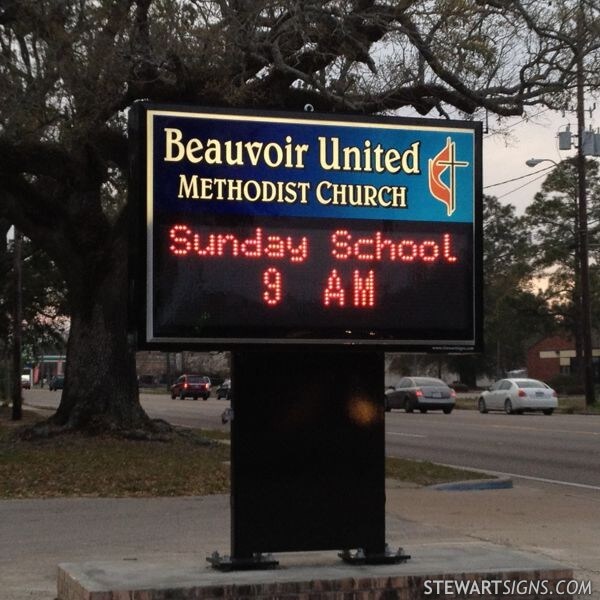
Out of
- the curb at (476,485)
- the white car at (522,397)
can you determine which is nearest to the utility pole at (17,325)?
the white car at (522,397)

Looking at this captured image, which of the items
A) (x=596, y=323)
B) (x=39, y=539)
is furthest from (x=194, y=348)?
(x=596, y=323)

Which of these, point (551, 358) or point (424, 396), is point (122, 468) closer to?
point (424, 396)

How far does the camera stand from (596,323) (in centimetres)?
7431

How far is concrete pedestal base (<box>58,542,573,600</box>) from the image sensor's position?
6.93m

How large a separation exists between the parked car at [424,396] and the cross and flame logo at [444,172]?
34.8 m

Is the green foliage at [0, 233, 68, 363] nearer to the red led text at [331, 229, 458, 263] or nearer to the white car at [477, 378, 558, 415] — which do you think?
the white car at [477, 378, 558, 415]

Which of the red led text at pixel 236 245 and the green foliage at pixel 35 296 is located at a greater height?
the green foliage at pixel 35 296

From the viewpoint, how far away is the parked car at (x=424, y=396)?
4222 centimetres

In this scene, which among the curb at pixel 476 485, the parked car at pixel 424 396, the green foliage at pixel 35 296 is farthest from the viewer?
the green foliage at pixel 35 296

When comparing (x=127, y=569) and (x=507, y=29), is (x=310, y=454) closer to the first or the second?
(x=127, y=569)

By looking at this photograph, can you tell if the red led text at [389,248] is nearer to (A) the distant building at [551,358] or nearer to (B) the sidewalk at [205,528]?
(B) the sidewalk at [205,528]

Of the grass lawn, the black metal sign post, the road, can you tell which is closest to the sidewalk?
the black metal sign post

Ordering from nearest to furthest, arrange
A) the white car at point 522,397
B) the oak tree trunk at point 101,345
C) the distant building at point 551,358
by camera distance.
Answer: the oak tree trunk at point 101,345
the white car at point 522,397
the distant building at point 551,358

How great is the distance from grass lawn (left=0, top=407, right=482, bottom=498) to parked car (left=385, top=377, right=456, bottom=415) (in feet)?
67.9
